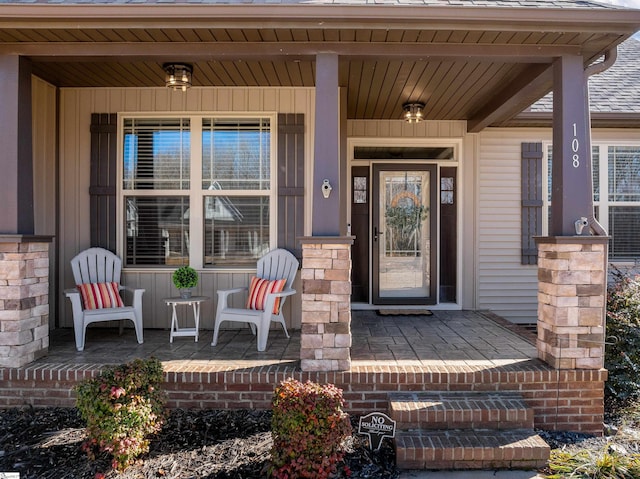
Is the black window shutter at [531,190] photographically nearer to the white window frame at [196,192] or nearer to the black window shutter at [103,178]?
the white window frame at [196,192]

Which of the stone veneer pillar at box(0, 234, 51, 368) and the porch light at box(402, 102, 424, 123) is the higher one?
the porch light at box(402, 102, 424, 123)

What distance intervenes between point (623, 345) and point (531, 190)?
94.3 inches

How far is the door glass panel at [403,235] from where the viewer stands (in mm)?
5496

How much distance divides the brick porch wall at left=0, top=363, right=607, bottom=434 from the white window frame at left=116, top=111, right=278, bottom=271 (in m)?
1.58

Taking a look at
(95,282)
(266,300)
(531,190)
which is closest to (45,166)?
(95,282)

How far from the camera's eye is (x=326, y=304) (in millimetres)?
3010

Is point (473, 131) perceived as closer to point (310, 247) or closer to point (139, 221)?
point (310, 247)

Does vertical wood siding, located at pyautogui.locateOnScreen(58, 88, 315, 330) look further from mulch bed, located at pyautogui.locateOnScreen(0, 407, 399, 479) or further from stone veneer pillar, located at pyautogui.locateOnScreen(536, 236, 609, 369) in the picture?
stone veneer pillar, located at pyautogui.locateOnScreen(536, 236, 609, 369)

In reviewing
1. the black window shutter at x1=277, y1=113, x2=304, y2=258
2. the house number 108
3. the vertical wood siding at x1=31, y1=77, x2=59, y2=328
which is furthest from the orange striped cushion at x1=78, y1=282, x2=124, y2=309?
the house number 108

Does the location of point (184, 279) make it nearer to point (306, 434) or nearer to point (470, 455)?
point (306, 434)

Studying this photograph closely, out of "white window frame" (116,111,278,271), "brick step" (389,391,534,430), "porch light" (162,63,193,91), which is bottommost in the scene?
"brick step" (389,391,534,430)

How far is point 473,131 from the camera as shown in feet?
17.5

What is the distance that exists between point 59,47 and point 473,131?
4.38 metres

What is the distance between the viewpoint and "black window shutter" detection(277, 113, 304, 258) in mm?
4395
